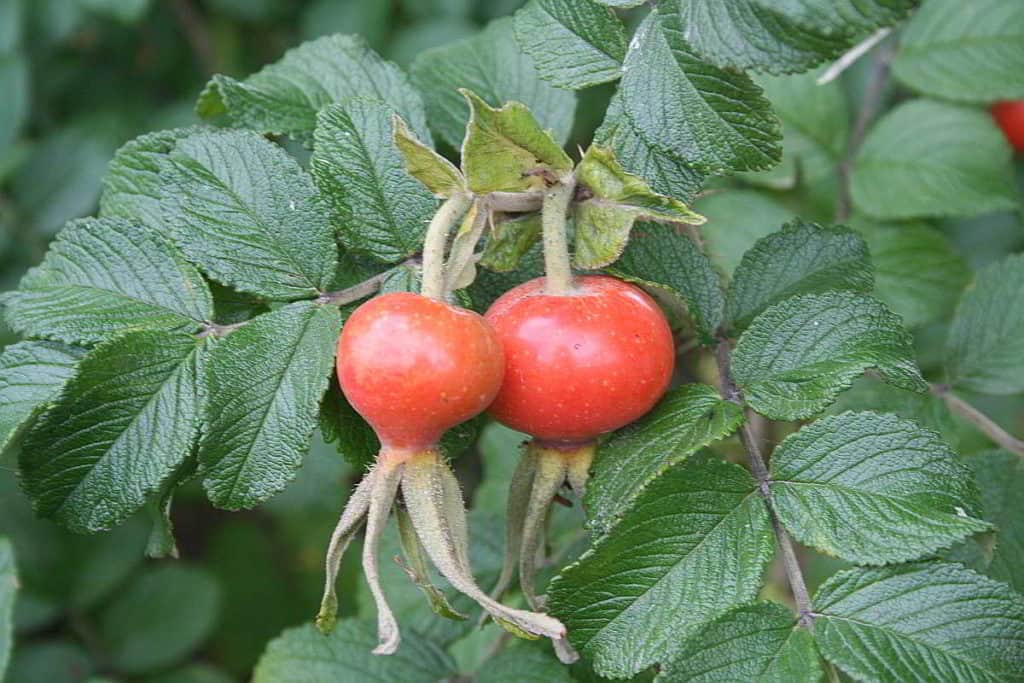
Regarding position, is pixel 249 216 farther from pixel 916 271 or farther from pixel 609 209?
pixel 916 271

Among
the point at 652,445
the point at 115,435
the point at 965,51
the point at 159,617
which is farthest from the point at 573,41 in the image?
the point at 159,617

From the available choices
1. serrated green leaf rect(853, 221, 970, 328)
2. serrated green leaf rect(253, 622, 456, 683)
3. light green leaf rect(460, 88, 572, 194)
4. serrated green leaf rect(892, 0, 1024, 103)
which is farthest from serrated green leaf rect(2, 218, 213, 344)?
serrated green leaf rect(892, 0, 1024, 103)

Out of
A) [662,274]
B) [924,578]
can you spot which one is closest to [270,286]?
[662,274]

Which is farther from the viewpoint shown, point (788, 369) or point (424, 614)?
point (424, 614)

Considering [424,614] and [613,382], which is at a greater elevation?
[613,382]

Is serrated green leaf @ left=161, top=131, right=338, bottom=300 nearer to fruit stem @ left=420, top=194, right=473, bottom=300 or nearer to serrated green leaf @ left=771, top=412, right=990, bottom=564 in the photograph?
fruit stem @ left=420, top=194, right=473, bottom=300

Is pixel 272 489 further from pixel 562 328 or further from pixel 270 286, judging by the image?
pixel 562 328

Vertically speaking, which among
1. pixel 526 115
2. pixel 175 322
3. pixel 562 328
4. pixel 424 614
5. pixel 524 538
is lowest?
pixel 424 614
